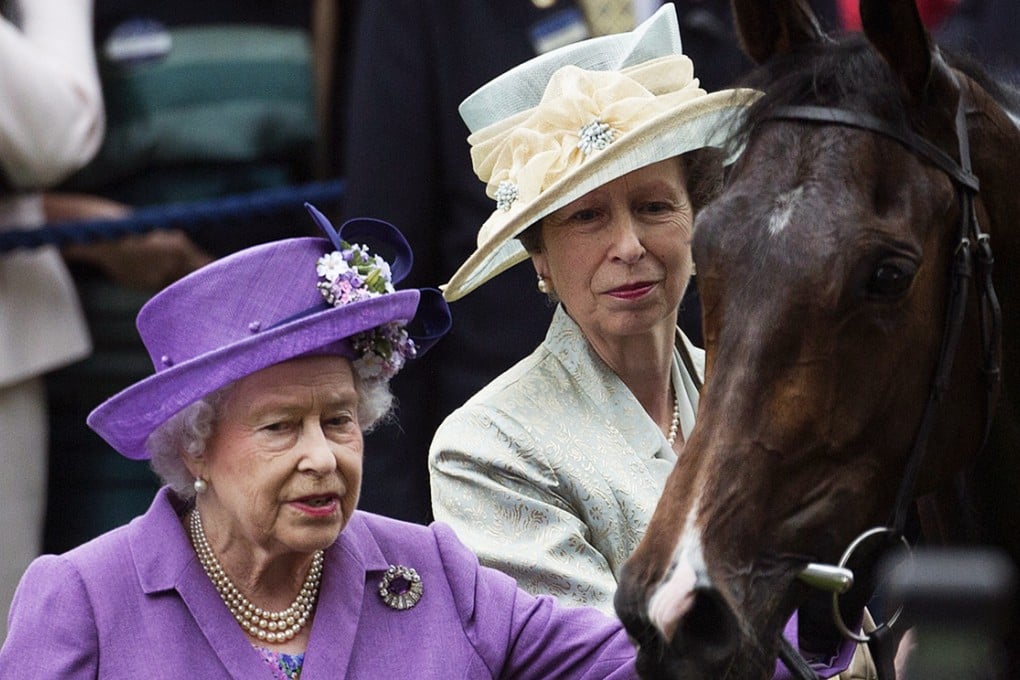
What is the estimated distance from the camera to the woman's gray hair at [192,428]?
353 cm

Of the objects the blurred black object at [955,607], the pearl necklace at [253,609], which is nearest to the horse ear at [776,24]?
the blurred black object at [955,607]

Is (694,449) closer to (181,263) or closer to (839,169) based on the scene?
(839,169)

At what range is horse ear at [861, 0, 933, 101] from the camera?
10.4 feet

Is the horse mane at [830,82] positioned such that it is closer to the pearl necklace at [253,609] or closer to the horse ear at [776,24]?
the horse ear at [776,24]

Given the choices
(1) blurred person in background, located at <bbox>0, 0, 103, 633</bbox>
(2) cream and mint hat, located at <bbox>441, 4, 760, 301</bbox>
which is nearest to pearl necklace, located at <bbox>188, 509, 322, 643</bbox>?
(2) cream and mint hat, located at <bbox>441, 4, 760, 301</bbox>

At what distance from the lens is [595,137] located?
3.77 metres

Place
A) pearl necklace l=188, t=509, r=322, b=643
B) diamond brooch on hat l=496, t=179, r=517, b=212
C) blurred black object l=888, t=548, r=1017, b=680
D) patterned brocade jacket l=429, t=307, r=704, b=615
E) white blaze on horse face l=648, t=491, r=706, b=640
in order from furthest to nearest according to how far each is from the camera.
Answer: diamond brooch on hat l=496, t=179, r=517, b=212 → patterned brocade jacket l=429, t=307, r=704, b=615 → pearl necklace l=188, t=509, r=322, b=643 → white blaze on horse face l=648, t=491, r=706, b=640 → blurred black object l=888, t=548, r=1017, b=680

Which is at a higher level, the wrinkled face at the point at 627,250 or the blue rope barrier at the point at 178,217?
the wrinkled face at the point at 627,250

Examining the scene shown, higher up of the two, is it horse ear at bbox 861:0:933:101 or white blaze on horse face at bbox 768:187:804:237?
horse ear at bbox 861:0:933:101

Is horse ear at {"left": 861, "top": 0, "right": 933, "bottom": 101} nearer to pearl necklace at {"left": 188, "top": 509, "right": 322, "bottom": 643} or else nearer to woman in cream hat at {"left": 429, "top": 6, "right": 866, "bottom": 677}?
woman in cream hat at {"left": 429, "top": 6, "right": 866, "bottom": 677}

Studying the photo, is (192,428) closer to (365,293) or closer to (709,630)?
(365,293)

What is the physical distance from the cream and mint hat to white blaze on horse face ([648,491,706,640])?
0.86m

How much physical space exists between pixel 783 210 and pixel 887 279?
19cm

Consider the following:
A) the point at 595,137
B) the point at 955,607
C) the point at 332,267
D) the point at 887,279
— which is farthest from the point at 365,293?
the point at 955,607
